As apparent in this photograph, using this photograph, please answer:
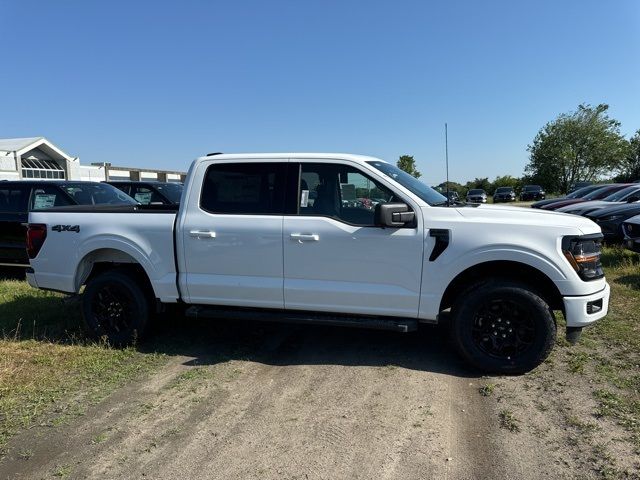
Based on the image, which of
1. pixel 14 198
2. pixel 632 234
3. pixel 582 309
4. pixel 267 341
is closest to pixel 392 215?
pixel 582 309

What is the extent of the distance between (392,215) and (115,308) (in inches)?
125

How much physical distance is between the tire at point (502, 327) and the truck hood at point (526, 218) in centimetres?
A: 55

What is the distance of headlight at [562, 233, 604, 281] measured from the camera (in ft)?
13.3

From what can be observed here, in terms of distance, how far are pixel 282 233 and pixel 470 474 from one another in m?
2.57

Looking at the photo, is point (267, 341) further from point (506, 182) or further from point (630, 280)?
point (506, 182)

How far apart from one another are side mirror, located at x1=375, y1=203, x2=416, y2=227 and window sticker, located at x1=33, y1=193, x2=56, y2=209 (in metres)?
6.83

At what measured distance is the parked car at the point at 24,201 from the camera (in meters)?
8.21

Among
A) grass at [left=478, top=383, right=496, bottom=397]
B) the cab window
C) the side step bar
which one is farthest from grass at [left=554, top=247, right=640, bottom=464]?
the cab window

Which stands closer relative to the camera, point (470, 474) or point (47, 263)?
point (470, 474)

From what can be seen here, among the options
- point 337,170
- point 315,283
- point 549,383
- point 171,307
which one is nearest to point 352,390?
point 315,283

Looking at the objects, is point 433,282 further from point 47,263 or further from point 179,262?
point 47,263

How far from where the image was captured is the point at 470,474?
9.43 feet

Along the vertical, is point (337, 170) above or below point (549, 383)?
above

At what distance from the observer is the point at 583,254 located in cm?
412
